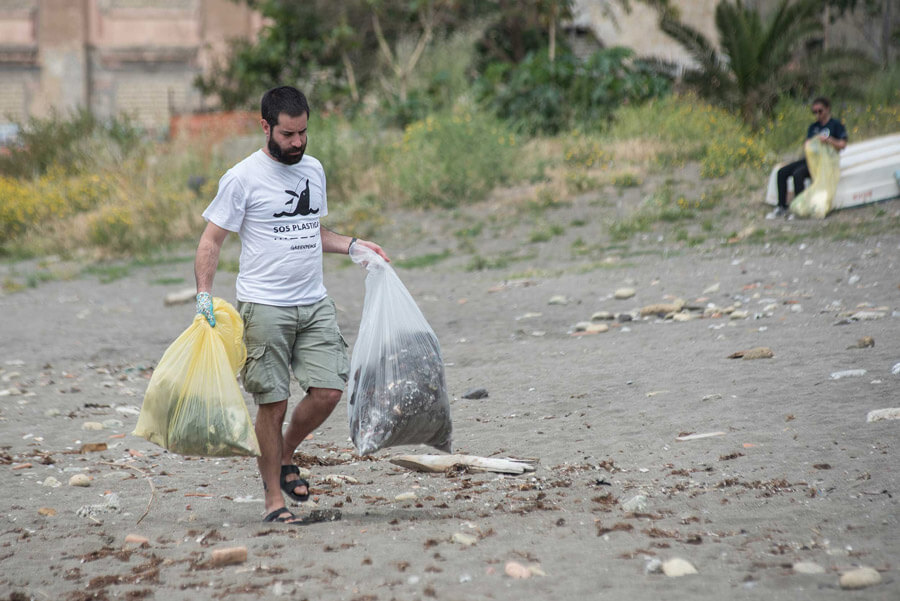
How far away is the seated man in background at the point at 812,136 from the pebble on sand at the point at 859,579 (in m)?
7.98

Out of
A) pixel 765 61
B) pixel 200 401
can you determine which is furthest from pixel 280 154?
pixel 765 61

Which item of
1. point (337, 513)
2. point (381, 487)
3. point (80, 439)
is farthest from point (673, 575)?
point (80, 439)

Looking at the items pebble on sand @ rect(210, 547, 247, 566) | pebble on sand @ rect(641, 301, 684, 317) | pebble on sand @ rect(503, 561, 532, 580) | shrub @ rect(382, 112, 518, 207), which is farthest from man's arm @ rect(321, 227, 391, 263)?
shrub @ rect(382, 112, 518, 207)

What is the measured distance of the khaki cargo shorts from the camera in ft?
11.2

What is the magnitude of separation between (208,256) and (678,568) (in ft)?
6.09

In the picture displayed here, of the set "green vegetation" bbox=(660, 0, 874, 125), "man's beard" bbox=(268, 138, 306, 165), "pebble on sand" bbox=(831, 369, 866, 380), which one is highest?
"green vegetation" bbox=(660, 0, 874, 125)

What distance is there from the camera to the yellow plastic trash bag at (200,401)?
3.23m

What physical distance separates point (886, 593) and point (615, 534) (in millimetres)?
851

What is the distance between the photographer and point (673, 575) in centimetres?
266

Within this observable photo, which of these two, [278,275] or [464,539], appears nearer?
[464,539]

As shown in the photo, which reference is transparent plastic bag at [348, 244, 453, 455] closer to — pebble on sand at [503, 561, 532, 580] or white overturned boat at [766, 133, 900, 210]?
pebble on sand at [503, 561, 532, 580]

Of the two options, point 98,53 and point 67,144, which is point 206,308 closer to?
point 67,144

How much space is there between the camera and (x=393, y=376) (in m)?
3.55

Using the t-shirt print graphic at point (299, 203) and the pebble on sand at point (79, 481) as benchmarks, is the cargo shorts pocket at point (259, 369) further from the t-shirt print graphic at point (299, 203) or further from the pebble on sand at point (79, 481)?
the pebble on sand at point (79, 481)
